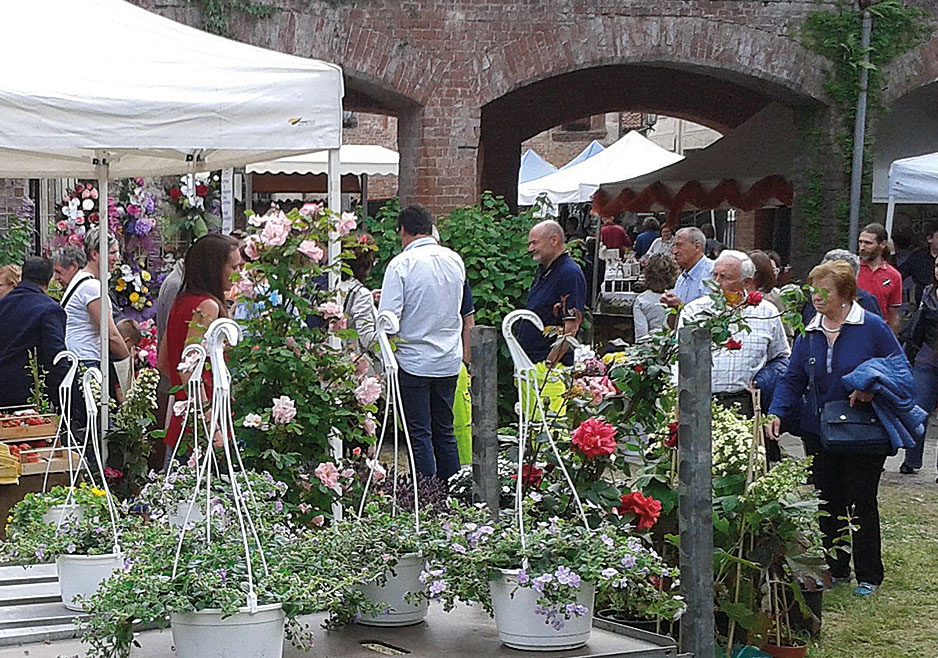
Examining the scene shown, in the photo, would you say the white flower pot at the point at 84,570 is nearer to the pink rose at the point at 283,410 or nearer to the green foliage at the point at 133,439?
the pink rose at the point at 283,410

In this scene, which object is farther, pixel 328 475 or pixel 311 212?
pixel 311 212

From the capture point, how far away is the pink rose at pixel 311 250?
213 inches

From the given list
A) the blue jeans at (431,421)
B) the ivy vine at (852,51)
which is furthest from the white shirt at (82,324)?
the ivy vine at (852,51)

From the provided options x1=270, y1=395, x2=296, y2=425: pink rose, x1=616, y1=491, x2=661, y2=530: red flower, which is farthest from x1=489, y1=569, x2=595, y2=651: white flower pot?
x1=270, y1=395, x2=296, y2=425: pink rose

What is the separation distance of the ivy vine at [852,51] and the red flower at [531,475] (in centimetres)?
993

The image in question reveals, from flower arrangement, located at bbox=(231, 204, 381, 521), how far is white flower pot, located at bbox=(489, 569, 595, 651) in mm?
2035

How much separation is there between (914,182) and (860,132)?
6.41 feet

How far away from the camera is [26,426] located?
6020 millimetres

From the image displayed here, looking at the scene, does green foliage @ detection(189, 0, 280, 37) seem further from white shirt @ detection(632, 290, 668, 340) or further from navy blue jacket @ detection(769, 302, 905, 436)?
navy blue jacket @ detection(769, 302, 905, 436)

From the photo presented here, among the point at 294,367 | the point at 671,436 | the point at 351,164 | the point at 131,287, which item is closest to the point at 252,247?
the point at 294,367

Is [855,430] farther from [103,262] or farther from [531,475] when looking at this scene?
[103,262]

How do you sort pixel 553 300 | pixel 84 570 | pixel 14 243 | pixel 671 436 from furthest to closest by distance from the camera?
pixel 14 243 < pixel 553 300 < pixel 671 436 < pixel 84 570

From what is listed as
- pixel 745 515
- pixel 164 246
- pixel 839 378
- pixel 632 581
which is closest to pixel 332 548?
pixel 632 581

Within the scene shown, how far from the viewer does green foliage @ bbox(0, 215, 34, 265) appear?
12948mm
